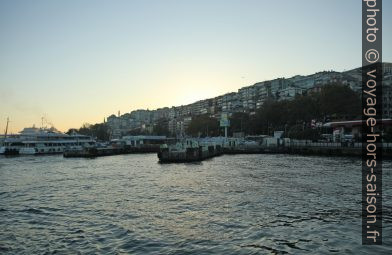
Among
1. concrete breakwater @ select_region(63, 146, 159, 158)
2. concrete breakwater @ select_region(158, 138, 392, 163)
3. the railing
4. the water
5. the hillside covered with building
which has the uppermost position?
the hillside covered with building

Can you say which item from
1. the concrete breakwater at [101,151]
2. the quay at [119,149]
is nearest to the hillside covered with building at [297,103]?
the quay at [119,149]

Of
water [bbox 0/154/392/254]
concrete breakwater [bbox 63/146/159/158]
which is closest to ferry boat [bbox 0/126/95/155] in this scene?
concrete breakwater [bbox 63/146/159/158]

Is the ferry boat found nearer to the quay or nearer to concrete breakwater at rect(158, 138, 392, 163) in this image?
the quay

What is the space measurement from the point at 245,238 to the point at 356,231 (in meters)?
4.88

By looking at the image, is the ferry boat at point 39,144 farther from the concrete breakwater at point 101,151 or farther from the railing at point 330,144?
the railing at point 330,144

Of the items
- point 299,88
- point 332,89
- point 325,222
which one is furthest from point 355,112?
point 325,222

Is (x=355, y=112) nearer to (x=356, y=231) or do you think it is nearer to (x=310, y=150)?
(x=310, y=150)

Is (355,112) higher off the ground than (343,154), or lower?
higher

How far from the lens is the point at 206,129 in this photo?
15525cm

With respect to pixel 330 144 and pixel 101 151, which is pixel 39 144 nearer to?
pixel 101 151

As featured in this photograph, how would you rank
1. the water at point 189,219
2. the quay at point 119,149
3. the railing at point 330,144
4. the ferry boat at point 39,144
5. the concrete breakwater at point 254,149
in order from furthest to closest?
the ferry boat at point 39,144 < the quay at point 119,149 < the railing at point 330,144 < the concrete breakwater at point 254,149 < the water at point 189,219

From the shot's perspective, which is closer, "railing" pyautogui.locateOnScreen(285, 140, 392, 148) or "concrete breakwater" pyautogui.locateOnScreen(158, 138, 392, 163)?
"concrete breakwater" pyautogui.locateOnScreen(158, 138, 392, 163)

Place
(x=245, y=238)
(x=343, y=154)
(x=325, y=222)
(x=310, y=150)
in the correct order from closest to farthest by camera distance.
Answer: (x=245, y=238), (x=325, y=222), (x=343, y=154), (x=310, y=150)

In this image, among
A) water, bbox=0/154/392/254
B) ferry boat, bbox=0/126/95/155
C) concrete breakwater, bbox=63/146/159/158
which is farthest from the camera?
ferry boat, bbox=0/126/95/155
